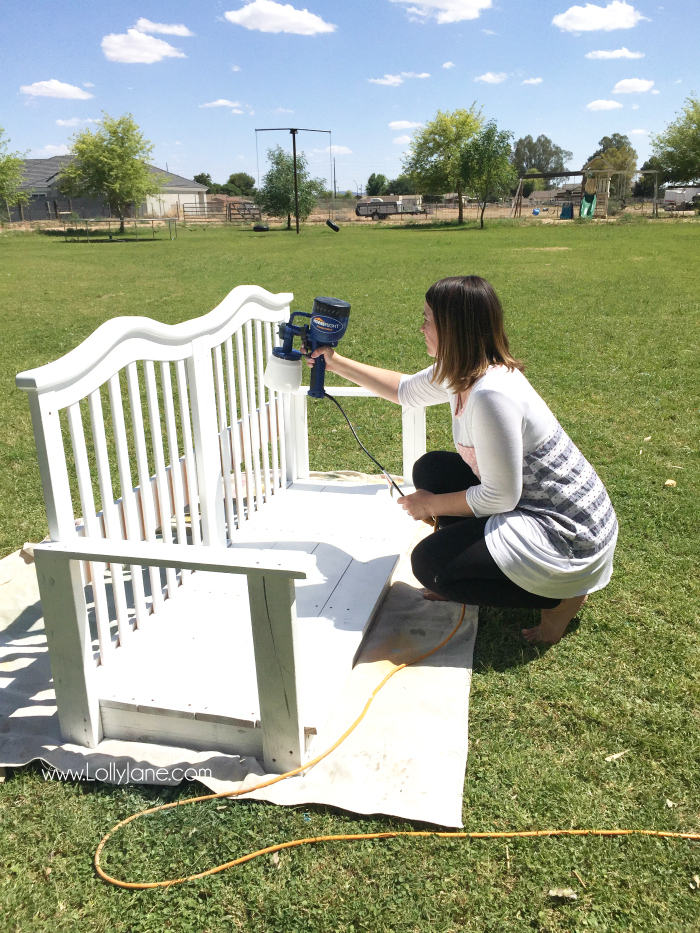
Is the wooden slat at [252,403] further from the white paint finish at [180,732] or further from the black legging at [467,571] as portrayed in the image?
the white paint finish at [180,732]

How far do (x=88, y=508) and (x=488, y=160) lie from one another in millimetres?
43211

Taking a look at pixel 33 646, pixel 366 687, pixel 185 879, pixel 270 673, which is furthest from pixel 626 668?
pixel 33 646

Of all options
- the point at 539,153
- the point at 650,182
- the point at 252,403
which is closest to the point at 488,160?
the point at 650,182

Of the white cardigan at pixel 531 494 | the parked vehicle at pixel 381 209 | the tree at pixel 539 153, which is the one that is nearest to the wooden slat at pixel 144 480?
the white cardigan at pixel 531 494

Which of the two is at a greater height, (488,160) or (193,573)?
(488,160)

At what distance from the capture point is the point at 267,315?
Answer: 12.8 feet

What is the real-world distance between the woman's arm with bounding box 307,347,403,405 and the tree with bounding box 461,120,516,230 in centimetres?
4029

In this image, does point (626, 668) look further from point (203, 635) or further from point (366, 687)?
point (203, 635)

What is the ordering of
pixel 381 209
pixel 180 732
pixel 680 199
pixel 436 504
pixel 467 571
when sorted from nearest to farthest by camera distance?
pixel 180 732, pixel 467 571, pixel 436 504, pixel 381 209, pixel 680 199

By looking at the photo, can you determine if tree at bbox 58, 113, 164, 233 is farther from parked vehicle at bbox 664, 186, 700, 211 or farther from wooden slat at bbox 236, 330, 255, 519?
wooden slat at bbox 236, 330, 255, 519

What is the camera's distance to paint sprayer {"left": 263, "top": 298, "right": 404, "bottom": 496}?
10.6ft

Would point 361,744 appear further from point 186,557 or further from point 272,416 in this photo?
point 272,416

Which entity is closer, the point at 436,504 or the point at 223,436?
the point at 436,504

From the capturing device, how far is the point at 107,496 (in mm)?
2572
